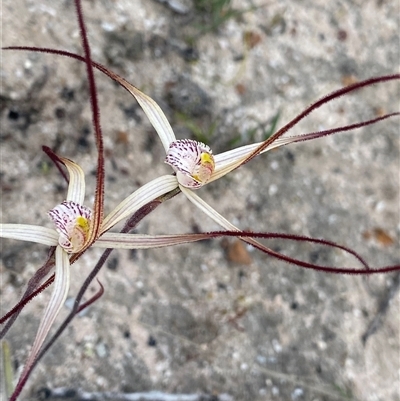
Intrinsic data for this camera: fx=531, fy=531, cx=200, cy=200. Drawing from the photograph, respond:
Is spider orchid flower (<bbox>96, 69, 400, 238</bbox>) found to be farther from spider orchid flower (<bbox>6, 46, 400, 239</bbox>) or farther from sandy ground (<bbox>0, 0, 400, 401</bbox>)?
sandy ground (<bbox>0, 0, 400, 401</bbox>)

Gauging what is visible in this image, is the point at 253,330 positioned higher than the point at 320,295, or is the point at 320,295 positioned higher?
the point at 320,295

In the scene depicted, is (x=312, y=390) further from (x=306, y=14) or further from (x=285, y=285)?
(x=306, y=14)

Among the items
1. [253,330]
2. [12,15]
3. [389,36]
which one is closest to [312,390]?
[253,330]

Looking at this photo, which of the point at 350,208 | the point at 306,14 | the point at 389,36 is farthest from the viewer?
the point at 389,36

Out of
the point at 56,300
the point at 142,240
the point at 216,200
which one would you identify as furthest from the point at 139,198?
the point at 216,200

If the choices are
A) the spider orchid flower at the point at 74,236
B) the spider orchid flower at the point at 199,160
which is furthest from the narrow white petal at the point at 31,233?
the spider orchid flower at the point at 199,160

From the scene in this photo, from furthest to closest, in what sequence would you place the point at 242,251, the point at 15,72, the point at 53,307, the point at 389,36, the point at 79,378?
1. the point at 389,36
2. the point at 242,251
3. the point at 15,72
4. the point at 79,378
5. the point at 53,307

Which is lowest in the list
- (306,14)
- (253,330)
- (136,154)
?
(253,330)

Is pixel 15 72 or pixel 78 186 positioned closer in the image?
pixel 78 186
